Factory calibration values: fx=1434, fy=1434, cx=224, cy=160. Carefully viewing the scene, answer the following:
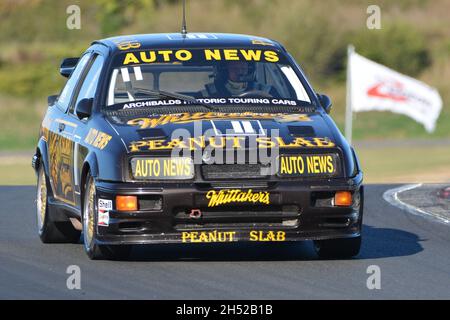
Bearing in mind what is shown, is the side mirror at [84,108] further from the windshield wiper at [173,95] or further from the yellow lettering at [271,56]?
the yellow lettering at [271,56]

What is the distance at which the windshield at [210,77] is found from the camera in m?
10.8

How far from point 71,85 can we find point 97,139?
1820 millimetres

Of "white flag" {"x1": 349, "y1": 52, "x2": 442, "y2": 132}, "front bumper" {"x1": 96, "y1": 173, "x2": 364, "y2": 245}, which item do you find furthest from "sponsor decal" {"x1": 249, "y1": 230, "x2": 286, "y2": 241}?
"white flag" {"x1": 349, "y1": 52, "x2": 442, "y2": 132}

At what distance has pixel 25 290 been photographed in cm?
874

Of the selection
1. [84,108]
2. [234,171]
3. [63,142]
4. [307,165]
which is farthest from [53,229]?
[307,165]

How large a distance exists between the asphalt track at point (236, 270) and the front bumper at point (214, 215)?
221 mm

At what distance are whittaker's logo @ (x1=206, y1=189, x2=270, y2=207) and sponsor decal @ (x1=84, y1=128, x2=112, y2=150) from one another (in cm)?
90

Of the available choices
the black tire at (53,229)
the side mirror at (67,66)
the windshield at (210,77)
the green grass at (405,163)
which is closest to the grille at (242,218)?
the windshield at (210,77)

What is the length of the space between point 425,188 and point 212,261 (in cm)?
685

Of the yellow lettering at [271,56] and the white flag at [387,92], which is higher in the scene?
the white flag at [387,92]

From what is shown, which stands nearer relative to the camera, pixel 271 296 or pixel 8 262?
pixel 271 296

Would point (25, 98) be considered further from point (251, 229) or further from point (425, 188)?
point (251, 229)
